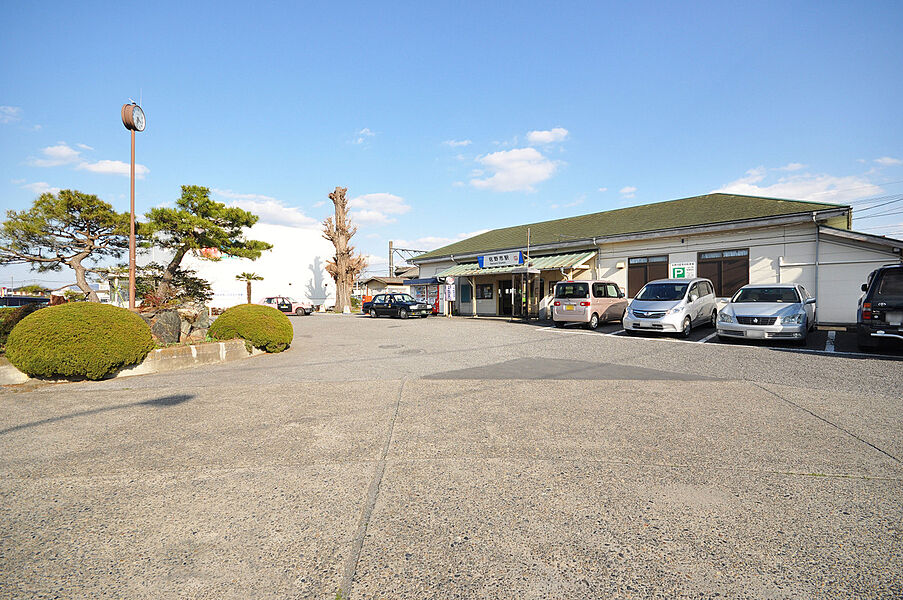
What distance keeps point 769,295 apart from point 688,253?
6430mm

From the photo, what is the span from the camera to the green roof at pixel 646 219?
17344 mm

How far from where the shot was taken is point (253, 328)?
1114 centimetres

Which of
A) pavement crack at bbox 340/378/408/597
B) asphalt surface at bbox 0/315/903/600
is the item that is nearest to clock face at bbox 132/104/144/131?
asphalt surface at bbox 0/315/903/600

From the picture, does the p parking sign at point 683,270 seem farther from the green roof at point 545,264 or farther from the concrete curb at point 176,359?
the concrete curb at point 176,359

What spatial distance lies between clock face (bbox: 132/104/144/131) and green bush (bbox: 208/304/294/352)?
4613 millimetres

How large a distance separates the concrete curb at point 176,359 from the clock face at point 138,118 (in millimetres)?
5156

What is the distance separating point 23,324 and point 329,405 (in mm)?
6102

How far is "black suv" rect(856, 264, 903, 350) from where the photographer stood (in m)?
9.32

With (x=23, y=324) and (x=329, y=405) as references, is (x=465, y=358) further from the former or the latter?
(x=23, y=324)

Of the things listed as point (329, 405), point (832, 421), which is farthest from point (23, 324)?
point (832, 421)

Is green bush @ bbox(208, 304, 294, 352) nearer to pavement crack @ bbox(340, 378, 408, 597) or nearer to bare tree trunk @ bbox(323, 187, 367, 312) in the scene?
pavement crack @ bbox(340, 378, 408, 597)

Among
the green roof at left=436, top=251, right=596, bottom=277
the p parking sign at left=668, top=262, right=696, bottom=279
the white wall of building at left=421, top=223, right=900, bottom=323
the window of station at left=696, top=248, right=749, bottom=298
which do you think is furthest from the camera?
the green roof at left=436, top=251, right=596, bottom=277

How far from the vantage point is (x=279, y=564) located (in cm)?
243

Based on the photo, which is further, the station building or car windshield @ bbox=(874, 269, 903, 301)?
the station building
